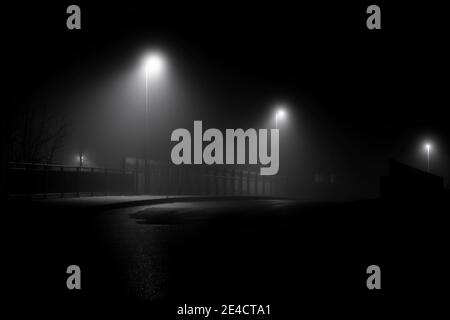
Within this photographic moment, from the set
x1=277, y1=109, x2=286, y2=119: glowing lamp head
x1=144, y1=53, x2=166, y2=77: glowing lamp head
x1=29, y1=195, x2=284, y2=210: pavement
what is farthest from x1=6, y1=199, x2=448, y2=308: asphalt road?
x1=277, y1=109, x2=286, y2=119: glowing lamp head

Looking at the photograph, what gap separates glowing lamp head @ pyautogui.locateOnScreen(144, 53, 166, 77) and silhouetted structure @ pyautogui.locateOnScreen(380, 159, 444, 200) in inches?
498

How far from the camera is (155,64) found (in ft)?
89.1

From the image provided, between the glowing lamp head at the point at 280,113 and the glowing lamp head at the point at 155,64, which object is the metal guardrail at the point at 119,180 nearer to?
the glowing lamp head at the point at 155,64

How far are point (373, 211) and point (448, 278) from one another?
883 cm

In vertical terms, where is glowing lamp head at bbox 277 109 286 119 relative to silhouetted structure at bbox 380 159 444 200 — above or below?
above

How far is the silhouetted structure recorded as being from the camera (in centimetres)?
1800

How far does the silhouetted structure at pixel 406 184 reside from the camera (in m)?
18.0

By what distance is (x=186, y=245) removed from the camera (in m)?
10.3

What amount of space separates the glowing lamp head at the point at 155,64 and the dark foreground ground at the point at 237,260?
12.9m

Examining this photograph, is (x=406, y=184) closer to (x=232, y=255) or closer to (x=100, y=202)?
(x=232, y=255)

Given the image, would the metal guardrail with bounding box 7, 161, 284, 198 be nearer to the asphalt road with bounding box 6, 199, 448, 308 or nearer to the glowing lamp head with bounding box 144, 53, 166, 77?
the glowing lamp head with bounding box 144, 53, 166, 77

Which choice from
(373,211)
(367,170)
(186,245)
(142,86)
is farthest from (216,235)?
(367,170)

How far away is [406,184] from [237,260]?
1128 centimetres

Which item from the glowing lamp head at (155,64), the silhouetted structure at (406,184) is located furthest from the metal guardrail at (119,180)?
the silhouetted structure at (406,184)
